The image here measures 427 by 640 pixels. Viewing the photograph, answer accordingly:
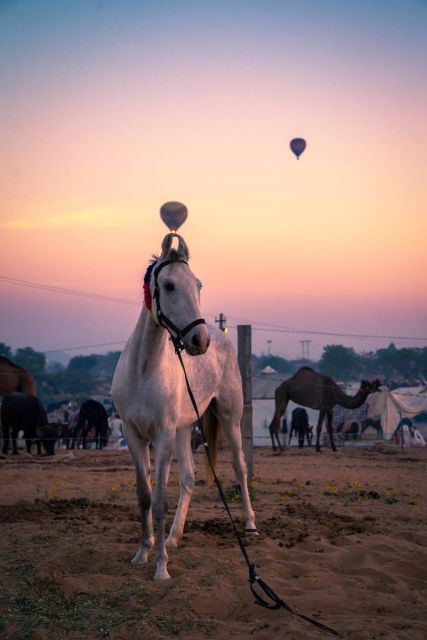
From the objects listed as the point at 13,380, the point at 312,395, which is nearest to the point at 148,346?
the point at 13,380

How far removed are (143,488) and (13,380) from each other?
54.7 feet

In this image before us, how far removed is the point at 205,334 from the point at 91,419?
707 inches

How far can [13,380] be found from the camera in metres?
21.5

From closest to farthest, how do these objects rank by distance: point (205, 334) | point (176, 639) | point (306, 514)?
1. point (176, 639)
2. point (205, 334)
3. point (306, 514)

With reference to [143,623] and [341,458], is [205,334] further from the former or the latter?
[341,458]

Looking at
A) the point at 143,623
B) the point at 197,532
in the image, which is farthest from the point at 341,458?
the point at 143,623

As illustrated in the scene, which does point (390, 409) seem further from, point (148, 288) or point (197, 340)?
point (197, 340)

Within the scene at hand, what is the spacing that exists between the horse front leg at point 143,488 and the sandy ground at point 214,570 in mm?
172

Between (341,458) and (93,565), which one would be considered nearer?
(93,565)

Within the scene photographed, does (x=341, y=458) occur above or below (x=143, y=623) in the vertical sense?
above

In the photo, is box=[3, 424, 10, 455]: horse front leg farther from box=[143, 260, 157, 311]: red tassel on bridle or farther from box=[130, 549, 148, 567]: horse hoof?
box=[143, 260, 157, 311]: red tassel on bridle

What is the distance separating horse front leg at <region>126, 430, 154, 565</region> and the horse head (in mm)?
1152

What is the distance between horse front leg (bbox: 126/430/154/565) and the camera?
5.71 metres

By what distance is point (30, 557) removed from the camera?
225 inches
